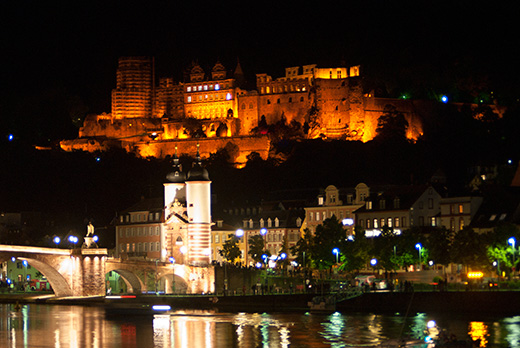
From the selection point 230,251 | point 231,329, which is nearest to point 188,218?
point 230,251

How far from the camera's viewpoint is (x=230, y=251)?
112 metres

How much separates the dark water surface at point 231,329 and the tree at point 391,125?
77248mm

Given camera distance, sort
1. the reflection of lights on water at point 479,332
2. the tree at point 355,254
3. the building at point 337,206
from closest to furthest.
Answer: the reflection of lights on water at point 479,332, the tree at point 355,254, the building at point 337,206

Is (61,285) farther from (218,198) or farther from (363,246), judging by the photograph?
(218,198)

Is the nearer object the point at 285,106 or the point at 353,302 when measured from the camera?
the point at 353,302

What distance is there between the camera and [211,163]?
A: 161000 millimetres

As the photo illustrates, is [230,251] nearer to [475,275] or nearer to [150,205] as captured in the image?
[150,205]

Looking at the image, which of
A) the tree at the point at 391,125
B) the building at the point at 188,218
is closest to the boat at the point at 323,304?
the building at the point at 188,218

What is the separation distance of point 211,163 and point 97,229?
36.6m

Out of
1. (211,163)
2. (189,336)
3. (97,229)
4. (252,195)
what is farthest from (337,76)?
(189,336)

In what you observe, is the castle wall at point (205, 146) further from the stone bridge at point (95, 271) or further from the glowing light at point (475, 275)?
the glowing light at point (475, 275)

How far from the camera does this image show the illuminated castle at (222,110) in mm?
162125

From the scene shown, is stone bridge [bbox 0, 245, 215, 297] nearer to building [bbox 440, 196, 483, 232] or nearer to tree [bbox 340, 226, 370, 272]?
tree [bbox 340, 226, 370, 272]

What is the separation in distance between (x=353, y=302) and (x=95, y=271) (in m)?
20.8
